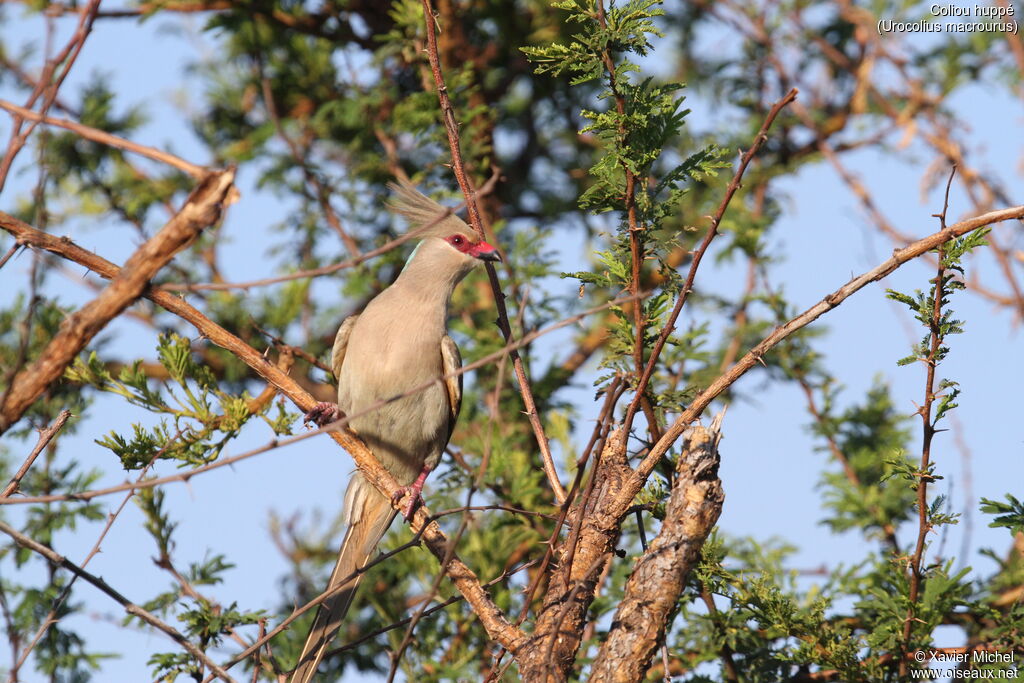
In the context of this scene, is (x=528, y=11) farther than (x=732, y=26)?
No

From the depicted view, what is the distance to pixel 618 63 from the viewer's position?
3.09 meters

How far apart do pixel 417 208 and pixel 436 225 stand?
0.15 metres

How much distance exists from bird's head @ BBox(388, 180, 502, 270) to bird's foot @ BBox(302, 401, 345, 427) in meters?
0.98

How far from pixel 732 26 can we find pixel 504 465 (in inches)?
137

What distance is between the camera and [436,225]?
15.9ft

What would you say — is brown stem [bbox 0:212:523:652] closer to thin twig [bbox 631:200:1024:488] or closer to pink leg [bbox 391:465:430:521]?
pink leg [bbox 391:465:430:521]

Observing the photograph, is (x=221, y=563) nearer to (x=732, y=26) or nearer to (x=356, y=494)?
(x=356, y=494)

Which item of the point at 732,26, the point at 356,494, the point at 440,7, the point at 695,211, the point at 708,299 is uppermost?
the point at 732,26

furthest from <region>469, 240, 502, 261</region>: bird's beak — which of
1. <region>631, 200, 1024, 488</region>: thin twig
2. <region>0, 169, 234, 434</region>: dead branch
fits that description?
<region>0, 169, 234, 434</region>: dead branch

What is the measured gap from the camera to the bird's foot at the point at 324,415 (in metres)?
3.98

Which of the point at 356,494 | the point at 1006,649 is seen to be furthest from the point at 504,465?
the point at 1006,649

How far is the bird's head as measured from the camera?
16.0 ft

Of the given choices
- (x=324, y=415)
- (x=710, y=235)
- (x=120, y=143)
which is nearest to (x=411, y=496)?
(x=324, y=415)

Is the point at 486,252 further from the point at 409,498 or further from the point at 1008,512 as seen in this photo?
the point at 1008,512
